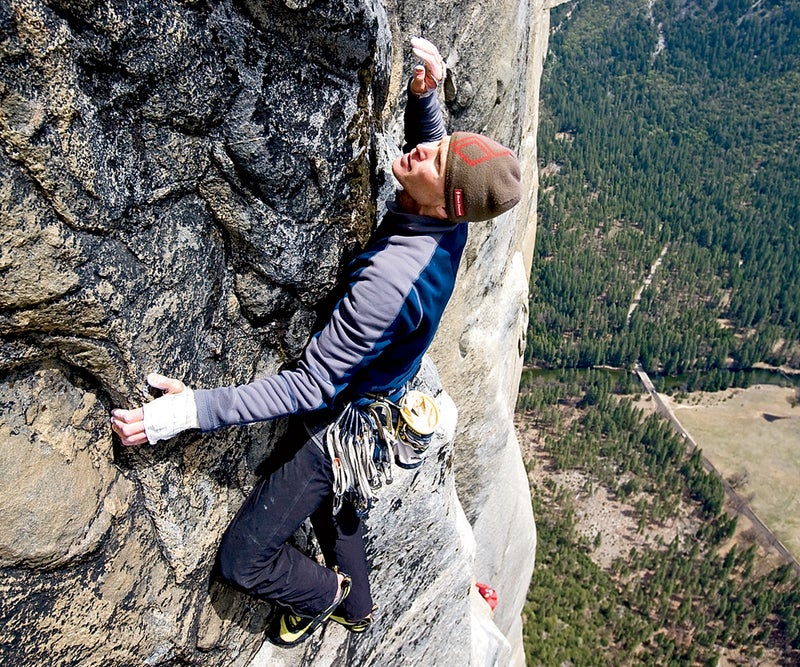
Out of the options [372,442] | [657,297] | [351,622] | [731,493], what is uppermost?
[372,442]

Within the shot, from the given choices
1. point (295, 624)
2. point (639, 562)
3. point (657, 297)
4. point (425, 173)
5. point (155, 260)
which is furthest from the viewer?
point (657, 297)

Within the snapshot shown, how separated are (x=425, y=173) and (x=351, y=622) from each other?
2659 millimetres

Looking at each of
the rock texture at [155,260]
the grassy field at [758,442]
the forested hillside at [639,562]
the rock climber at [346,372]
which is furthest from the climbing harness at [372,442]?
the grassy field at [758,442]

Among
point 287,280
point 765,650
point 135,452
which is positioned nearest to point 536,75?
point 287,280

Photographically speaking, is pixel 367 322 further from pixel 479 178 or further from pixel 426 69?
pixel 426 69

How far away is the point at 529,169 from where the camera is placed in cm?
1009

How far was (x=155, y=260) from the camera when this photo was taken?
2.74m

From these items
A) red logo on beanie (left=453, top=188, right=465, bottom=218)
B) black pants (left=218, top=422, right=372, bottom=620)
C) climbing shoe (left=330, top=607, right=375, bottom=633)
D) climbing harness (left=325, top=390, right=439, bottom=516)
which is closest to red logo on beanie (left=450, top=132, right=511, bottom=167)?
red logo on beanie (left=453, top=188, right=465, bottom=218)

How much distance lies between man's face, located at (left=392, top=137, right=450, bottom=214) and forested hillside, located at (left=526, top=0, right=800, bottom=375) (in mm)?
44634

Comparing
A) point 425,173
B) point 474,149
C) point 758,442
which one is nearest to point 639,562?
point 758,442

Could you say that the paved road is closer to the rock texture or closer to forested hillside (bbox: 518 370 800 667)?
forested hillside (bbox: 518 370 800 667)

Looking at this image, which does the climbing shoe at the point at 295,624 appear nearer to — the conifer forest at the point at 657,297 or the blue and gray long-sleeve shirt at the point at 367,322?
the blue and gray long-sleeve shirt at the point at 367,322

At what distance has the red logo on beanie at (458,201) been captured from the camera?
2826 millimetres

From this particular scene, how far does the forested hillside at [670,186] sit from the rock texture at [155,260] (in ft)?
146
